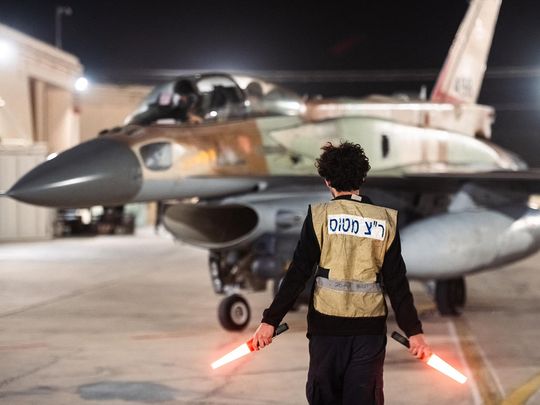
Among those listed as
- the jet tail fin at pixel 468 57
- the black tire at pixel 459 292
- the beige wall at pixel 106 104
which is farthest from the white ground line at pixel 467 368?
the beige wall at pixel 106 104

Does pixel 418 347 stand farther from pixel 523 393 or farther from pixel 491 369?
pixel 491 369

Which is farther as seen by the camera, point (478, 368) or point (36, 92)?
point (36, 92)

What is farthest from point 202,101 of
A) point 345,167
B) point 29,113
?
point 29,113

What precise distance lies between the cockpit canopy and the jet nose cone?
0.91 meters

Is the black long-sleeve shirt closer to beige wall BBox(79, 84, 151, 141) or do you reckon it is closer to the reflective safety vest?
the reflective safety vest

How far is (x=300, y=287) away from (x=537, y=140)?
167ft

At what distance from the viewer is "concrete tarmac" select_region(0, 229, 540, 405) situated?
703 cm

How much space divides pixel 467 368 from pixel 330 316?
13.1 feet

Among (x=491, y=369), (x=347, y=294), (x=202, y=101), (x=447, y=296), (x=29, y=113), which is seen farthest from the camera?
(x=29, y=113)

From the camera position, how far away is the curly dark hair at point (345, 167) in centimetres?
457

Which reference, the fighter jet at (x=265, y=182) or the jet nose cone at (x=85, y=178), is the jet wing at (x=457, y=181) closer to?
the fighter jet at (x=265, y=182)

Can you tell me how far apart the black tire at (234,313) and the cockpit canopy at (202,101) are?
6.41 ft

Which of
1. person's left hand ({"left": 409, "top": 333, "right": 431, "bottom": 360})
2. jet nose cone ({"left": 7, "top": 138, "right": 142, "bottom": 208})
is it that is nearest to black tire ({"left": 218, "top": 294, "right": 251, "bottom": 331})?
jet nose cone ({"left": 7, "top": 138, "right": 142, "bottom": 208})

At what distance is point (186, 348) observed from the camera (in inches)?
355
